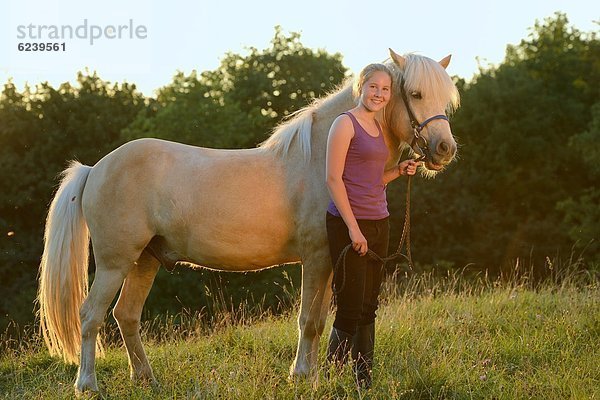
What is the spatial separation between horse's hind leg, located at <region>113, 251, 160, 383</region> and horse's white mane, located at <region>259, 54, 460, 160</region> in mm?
1436

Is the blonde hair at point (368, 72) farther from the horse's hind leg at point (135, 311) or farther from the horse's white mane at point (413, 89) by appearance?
the horse's hind leg at point (135, 311)

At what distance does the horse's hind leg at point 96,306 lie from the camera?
4984mm

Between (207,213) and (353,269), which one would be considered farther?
(207,213)

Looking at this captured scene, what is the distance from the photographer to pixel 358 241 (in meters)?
3.99

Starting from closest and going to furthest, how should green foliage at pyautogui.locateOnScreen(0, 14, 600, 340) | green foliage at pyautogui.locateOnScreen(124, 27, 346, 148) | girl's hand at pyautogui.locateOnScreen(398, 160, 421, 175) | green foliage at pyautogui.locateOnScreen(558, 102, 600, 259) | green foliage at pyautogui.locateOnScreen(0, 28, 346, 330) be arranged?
girl's hand at pyautogui.locateOnScreen(398, 160, 421, 175), green foliage at pyautogui.locateOnScreen(0, 28, 346, 330), green foliage at pyautogui.locateOnScreen(558, 102, 600, 259), green foliage at pyautogui.locateOnScreen(0, 14, 600, 340), green foliage at pyautogui.locateOnScreen(124, 27, 346, 148)

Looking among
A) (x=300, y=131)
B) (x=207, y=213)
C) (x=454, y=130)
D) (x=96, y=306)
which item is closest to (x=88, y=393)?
(x=96, y=306)

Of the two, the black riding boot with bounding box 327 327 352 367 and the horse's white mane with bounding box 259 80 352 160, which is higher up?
the horse's white mane with bounding box 259 80 352 160

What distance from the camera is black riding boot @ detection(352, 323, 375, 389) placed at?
4.30m

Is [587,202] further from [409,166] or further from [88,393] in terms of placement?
[88,393]

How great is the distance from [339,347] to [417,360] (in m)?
0.65

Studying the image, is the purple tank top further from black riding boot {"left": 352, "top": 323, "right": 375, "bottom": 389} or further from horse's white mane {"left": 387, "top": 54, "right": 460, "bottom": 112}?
black riding boot {"left": 352, "top": 323, "right": 375, "bottom": 389}

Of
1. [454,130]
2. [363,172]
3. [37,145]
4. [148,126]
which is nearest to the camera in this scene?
[363,172]

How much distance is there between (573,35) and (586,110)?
5.58m

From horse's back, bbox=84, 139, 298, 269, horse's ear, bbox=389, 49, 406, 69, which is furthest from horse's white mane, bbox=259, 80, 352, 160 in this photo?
horse's ear, bbox=389, 49, 406, 69
